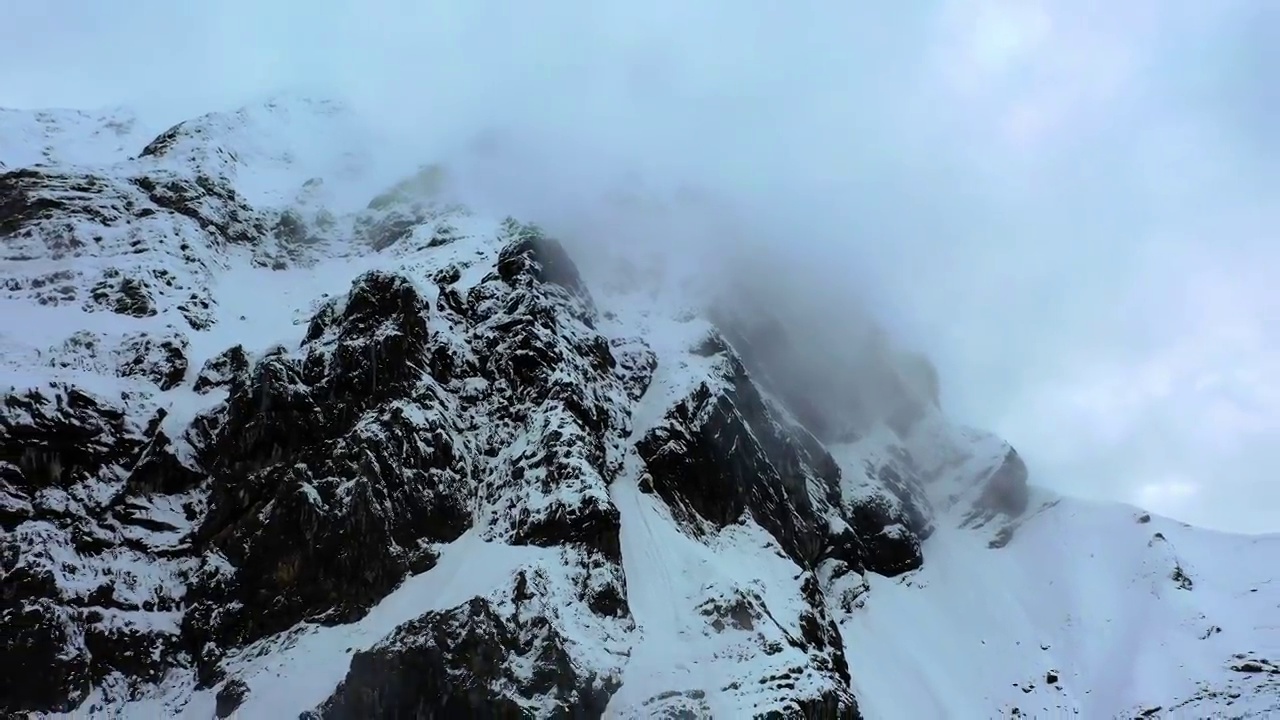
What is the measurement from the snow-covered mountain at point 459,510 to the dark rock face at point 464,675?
0.20 m

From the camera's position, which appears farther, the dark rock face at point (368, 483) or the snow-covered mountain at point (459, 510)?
the snow-covered mountain at point (459, 510)

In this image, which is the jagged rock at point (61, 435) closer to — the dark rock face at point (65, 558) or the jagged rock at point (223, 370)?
the dark rock face at point (65, 558)

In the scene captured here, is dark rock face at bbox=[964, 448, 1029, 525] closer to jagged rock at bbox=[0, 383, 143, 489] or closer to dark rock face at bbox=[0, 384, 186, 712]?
dark rock face at bbox=[0, 384, 186, 712]

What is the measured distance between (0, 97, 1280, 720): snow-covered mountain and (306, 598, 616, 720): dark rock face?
196 mm

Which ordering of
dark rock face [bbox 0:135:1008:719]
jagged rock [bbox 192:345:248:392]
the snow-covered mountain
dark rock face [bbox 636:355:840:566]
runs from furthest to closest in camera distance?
1. dark rock face [bbox 636:355:840:566]
2. jagged rock [bbox 192:345:248:392]
3. the snow-covered mountain
4. dark rock face [bbox 0:135:1008:719]

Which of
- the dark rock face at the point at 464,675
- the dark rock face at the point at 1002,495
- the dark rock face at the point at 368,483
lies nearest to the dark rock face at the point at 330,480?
the dark rock face at the point at 368,483

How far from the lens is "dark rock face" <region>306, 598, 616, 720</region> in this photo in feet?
198

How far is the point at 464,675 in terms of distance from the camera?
60875mm

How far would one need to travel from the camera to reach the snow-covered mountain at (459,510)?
211 feet

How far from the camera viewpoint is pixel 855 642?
3647 inches

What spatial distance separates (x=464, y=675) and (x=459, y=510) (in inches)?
644

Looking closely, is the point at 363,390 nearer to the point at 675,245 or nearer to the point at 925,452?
the point at 675,245

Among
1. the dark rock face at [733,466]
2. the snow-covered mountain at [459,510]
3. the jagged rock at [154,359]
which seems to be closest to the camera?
the snow-covered mountain at [459,510]

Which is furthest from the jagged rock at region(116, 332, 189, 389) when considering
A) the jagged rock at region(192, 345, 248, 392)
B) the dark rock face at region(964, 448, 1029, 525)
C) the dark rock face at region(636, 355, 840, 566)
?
the dark rock face at region(964, 448, 1029, 525)
